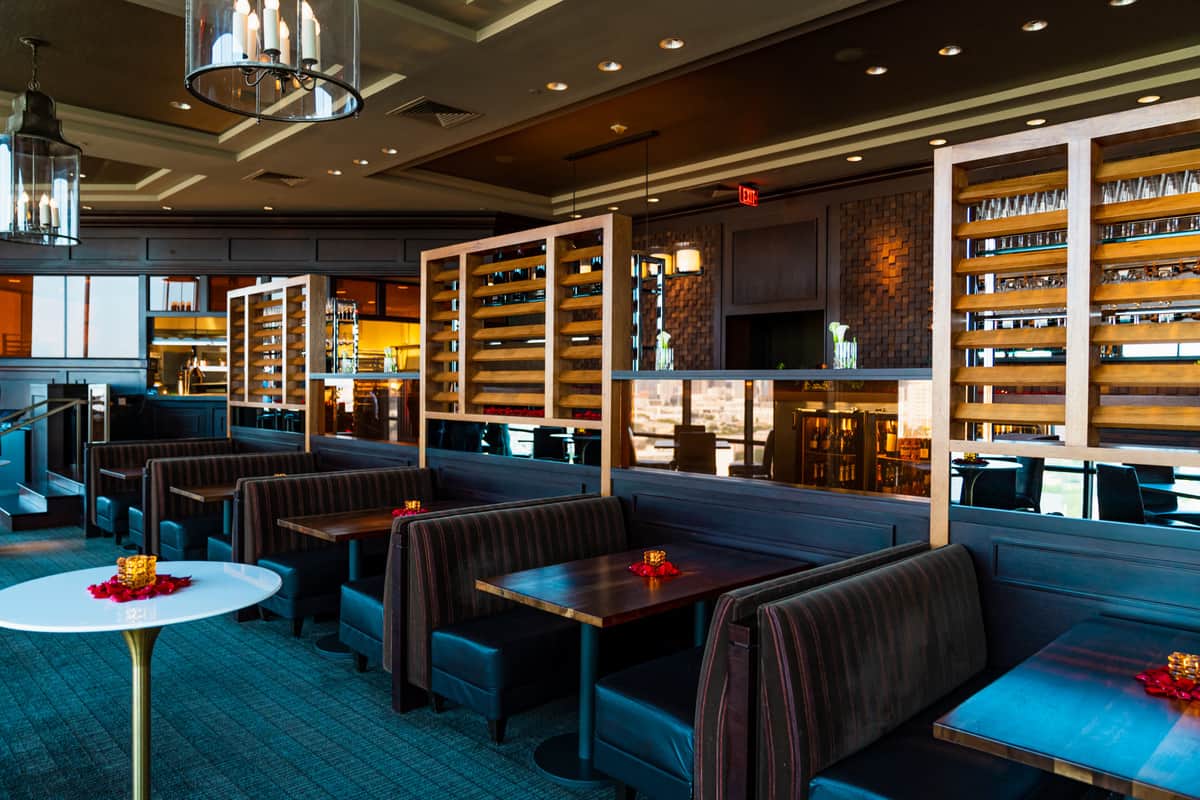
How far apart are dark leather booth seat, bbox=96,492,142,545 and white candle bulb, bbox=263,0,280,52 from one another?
17.8 feet

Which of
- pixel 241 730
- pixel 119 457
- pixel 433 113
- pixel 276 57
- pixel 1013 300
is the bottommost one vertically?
pixel 241 730

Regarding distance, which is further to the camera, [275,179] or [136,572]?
[275,179]

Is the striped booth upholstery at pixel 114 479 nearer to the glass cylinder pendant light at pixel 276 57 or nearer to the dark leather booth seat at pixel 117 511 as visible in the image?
the dark leather booth seat at pixel 117 511

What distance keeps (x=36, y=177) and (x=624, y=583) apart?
3516 millimetres

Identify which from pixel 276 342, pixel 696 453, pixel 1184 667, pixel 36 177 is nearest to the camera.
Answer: pixel 1184 667

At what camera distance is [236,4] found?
2256mm

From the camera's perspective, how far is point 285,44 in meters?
2.29

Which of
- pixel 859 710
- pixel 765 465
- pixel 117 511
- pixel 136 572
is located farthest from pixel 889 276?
pixel 117 511

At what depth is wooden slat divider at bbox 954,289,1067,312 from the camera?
2695 millimetres

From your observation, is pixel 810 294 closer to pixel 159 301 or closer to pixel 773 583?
pixel 773 583

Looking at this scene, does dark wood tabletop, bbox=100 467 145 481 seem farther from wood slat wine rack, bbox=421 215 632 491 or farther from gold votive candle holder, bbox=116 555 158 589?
gold votive candle holder, bbox=116 555 158 589

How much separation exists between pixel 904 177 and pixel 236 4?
21.1 ft

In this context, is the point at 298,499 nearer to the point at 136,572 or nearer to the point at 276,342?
the point at 136,572

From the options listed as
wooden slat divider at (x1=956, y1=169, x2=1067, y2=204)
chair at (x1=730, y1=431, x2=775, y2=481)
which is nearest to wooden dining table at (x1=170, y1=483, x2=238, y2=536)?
chair at (x1=730, y1=431, x2=775, y2=481)
